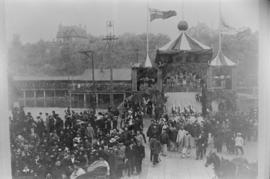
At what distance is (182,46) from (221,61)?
491 mm

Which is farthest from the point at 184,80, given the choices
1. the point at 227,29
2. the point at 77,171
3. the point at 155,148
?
the point at 77,171

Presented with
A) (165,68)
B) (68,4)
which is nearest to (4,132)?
(68,4)

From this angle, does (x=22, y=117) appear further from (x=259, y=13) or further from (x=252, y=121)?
(x=259, y=13)

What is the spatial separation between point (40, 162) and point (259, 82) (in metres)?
2.75

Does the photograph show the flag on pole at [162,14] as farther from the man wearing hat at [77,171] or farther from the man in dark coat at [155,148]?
the man wearing hat at [77,171]

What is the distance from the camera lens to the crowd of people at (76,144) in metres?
3.96

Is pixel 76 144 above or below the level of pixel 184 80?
below

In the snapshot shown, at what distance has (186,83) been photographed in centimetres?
395

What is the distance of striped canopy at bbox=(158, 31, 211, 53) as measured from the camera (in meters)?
3.89

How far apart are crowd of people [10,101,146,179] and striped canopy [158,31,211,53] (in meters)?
0.81

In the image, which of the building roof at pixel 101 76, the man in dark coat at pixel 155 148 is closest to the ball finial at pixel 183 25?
the building roof at pixel 101 76

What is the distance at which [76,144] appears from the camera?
3988 millimetres

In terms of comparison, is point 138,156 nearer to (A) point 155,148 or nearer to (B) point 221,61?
(A) point 155,148

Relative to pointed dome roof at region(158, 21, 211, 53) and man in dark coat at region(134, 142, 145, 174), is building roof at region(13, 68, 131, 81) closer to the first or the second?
pointed dome roof at region(158, 21, 211, 53)
